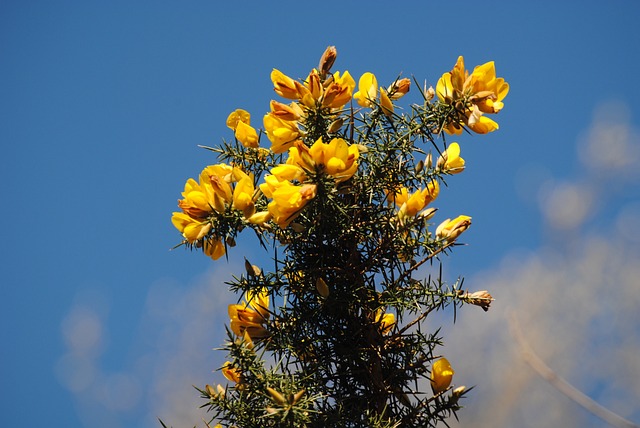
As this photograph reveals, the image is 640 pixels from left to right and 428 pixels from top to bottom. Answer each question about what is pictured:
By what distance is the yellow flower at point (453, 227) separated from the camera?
1.72 metres

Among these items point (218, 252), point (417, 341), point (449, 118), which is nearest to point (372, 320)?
point (417, 341)

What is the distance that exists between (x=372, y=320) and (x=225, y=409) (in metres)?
0.38

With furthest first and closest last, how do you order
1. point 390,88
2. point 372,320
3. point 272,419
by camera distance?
point 390,88
point 372,320
point 272,419

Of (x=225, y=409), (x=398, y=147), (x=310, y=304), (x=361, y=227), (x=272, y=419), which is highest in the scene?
(x=398, y=147)

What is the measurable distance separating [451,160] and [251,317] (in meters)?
0.59

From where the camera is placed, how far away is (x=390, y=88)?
1.79 meters

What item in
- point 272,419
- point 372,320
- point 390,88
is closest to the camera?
point 272,419

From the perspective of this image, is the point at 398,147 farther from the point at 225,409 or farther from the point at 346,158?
the point at 225,409

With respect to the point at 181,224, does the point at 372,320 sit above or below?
below

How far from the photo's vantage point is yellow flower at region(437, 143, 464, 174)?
5.68 feet

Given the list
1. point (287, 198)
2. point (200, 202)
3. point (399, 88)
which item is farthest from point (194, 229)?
point (399, 88)

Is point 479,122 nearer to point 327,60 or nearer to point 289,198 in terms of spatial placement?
point 327,60

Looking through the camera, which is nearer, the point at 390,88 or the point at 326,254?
the point at 326,254

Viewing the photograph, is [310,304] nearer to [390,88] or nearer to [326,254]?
[326,254]
